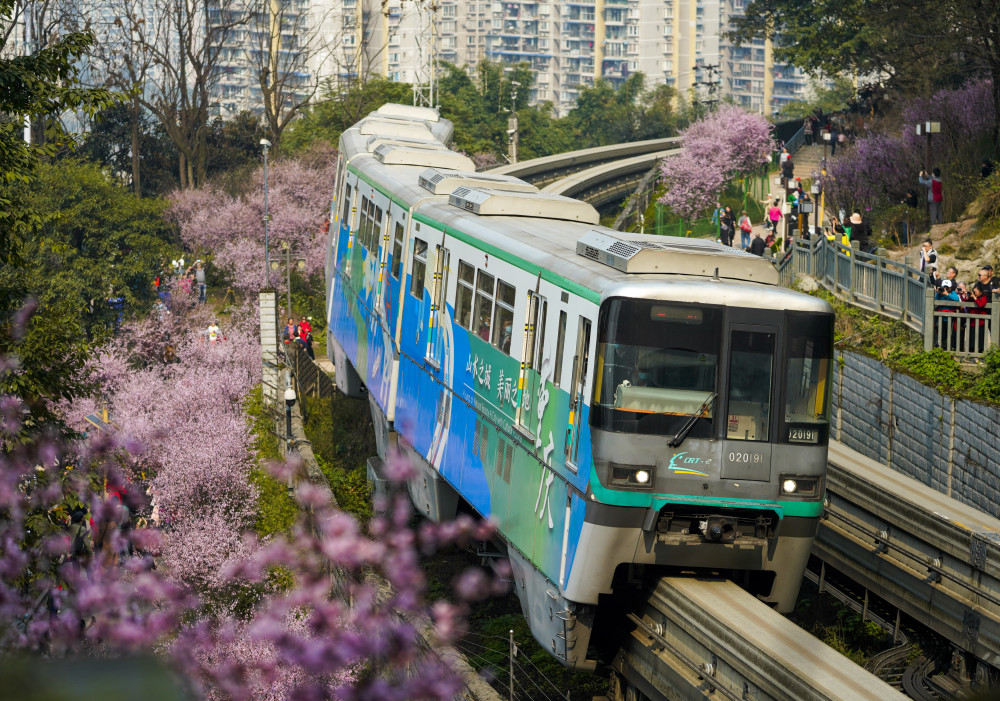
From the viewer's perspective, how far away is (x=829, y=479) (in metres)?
15.8

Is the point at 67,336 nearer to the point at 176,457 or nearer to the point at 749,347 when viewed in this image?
the point at 749,347

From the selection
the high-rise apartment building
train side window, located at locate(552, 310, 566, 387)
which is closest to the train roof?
train side window, located at locate(552, 310, 566, 387)

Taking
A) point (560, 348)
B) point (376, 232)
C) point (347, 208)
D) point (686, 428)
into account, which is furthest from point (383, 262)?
point (686, 428)

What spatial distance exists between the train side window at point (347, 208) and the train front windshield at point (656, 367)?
12.5m

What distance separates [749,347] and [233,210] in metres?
46.7

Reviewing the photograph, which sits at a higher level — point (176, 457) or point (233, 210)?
point (233, 210)

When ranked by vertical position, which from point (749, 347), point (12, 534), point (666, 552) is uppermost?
point (749, 347)

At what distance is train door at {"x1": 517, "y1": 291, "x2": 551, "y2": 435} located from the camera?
12414mm

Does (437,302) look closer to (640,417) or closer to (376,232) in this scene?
(376,232)

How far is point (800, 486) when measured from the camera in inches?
445

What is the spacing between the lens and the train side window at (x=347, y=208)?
22875mm

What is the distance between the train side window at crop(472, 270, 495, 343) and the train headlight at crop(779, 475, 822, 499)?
3.91 m

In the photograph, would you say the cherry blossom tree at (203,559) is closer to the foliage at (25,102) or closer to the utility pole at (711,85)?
the foliage at (25,102)

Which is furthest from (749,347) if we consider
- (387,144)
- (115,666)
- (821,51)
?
(821,51)
